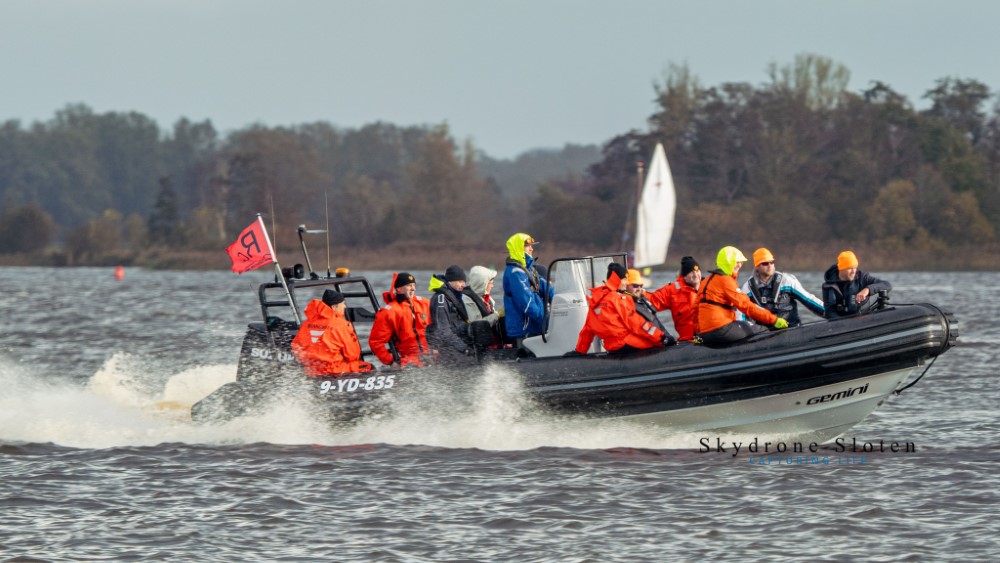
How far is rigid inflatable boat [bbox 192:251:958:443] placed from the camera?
977cm

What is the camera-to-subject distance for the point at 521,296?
34.9 feet

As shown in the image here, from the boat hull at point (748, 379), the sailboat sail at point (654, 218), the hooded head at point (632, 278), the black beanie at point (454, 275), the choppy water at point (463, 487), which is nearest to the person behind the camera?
the choppy water at point (463, 487)

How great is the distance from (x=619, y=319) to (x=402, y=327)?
1.92m

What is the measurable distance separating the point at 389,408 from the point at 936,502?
4.25m

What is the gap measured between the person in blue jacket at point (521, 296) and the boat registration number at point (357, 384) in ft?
3.42

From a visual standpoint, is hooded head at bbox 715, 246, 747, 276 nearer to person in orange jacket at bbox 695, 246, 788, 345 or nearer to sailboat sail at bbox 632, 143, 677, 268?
person in orange jacket at bbox 695, 246, 788, 345

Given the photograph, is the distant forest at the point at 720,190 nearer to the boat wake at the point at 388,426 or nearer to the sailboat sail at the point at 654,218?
the sailboat sail at the point at 654,218

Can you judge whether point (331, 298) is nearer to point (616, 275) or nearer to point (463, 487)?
point (463, 487)

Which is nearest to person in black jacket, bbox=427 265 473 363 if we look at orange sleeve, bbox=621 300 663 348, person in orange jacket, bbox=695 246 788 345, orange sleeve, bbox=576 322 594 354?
orange sleeve, bbox=576 322 594 354

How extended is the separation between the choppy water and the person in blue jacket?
1.81ft

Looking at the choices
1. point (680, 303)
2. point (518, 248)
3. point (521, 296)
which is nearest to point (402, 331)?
point (521, 296)

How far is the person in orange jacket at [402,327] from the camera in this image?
35.9 ft

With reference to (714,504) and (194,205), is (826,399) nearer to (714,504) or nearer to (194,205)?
(714,504)

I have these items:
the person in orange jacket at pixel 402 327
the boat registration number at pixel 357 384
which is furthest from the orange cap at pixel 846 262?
the boat registration number at pixel 357 384
